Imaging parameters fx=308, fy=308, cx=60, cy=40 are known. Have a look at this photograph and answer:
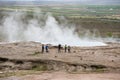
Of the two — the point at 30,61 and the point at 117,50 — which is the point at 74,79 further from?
the point at 117,50

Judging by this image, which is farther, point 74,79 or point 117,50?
point 117,50

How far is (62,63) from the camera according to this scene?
3094 cm

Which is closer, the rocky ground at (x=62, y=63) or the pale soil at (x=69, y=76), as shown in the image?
the pale soil at (x=69, y=76)

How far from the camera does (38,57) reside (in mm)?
32781

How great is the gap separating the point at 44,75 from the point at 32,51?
33.2 feet

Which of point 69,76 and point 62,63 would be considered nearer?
point 69,76

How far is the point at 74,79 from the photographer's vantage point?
84.2ft

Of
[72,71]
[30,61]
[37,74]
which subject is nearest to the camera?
[37,74]

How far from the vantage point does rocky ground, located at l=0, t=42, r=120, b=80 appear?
26.9 metres

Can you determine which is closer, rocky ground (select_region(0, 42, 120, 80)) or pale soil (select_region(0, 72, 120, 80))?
pale soil (select_region(0, 72, 120, 80))

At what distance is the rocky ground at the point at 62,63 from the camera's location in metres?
26.9

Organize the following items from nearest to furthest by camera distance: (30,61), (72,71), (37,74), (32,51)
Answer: (37,74) < (72,71) < (30,61) < (32,51)

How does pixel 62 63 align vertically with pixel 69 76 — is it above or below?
below

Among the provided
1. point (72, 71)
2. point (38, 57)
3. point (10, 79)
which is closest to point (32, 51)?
point (38, 57)
